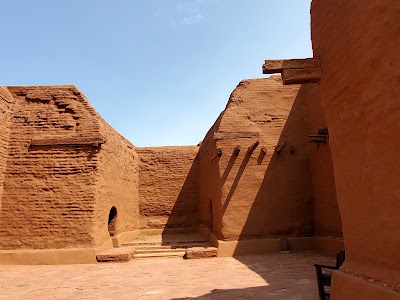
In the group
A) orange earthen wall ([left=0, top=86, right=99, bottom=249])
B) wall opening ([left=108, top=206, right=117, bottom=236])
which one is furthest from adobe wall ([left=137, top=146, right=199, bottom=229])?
orange earthen wall ([left=0, top=86, right=99, bottom=249])

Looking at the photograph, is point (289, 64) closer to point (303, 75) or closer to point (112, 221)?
point (303, 75)

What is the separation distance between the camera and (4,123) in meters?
9.30

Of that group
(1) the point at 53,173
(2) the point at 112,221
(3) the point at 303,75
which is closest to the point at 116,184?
(2) the point at 112,221

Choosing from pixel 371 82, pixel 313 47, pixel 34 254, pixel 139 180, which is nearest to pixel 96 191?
pixel 34 254

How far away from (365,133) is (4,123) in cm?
1029

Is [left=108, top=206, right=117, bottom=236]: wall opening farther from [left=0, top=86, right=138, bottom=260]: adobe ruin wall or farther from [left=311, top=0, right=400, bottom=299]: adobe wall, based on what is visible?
[left=311, top=0, right=400, bottom=299]: adobe wall

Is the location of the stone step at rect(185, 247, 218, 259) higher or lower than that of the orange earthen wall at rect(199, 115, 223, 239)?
lower

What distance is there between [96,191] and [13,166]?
2.81m

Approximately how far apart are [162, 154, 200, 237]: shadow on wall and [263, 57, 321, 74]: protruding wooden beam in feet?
36.9

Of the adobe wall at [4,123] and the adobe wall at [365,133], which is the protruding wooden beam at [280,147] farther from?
the adobe wall at [4,123]

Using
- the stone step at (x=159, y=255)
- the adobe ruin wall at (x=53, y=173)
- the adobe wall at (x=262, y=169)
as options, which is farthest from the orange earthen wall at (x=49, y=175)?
the adobe wall at (x=262, y=169)

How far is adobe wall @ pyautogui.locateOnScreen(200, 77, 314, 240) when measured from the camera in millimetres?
9344

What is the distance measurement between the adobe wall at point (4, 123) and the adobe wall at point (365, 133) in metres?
9.62

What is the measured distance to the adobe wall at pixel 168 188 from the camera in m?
14.8
